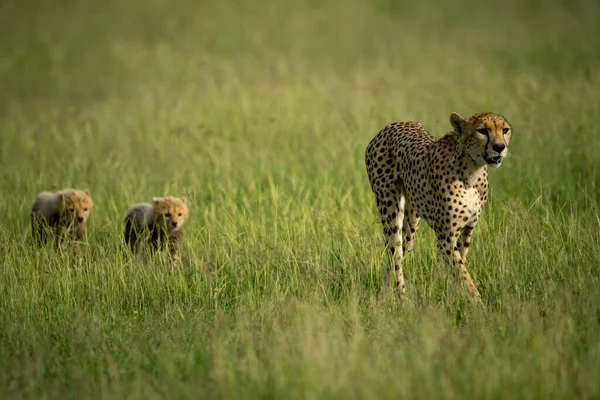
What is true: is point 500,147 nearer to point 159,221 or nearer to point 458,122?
point 458,122

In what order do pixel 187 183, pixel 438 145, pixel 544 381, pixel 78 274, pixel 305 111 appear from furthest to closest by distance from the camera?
1. pixel 305 111
2. pixel 187 183
3. pixel 78 274
4. pixel 438 145
5. pixel 544 381

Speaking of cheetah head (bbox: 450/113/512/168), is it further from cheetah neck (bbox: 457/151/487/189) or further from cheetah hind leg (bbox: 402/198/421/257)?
cheetah hind leg (bbox: 402/198/421/257)

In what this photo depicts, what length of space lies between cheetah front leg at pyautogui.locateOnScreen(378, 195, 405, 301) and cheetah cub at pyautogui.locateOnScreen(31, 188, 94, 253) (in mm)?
2871

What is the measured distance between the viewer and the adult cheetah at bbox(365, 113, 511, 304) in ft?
18.6

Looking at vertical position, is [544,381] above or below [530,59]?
below

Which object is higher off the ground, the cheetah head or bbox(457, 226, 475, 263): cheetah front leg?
the cheetah head

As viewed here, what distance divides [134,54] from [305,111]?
23.0 ft

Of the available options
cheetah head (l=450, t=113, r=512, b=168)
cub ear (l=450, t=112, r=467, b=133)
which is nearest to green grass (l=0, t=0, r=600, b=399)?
cheetah head (l=450, t=113, r=512, b=168)

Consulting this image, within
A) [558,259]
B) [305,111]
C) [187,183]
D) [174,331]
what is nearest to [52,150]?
[187,183]

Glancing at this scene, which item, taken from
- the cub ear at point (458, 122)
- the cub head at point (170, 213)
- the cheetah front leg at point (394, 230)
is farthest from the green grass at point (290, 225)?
the cub ear at point (458, 122)

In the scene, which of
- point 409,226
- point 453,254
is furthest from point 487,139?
point 409,226

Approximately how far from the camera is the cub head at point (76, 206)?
315 inches

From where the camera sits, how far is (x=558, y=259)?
6.14m

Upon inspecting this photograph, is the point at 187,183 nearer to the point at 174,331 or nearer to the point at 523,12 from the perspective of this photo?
the point at 174,331
